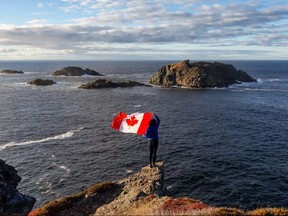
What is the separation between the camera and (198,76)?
154 metres

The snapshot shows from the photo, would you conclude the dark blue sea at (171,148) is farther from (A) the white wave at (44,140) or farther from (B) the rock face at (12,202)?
(B) the rock face at (12,202)

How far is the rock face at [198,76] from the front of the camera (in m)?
152

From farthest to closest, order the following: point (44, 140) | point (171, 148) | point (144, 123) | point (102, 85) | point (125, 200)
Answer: point (102, 85), point (44, 140), point (171, 148), point (144, 123), point (125, 200)

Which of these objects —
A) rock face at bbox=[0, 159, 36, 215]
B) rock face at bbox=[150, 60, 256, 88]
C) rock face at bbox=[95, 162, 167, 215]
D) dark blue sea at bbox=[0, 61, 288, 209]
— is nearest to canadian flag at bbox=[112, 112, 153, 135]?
rock face at bbox=[95, 162, 167, 215]

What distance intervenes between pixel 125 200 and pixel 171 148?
117 feet

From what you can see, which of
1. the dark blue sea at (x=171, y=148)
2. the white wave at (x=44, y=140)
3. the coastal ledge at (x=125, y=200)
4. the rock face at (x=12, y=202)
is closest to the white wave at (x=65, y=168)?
the dark blue sea at (x=171, y=148)

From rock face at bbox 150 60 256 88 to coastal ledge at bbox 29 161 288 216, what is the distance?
12589 cm

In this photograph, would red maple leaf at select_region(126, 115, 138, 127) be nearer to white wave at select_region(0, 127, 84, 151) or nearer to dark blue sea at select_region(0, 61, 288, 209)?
dark blue sea at select_region(0, 61, 288, 209)

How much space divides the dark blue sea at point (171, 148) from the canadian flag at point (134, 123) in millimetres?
15745

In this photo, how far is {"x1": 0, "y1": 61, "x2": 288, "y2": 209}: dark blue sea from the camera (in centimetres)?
4425

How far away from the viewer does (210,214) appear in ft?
53.3

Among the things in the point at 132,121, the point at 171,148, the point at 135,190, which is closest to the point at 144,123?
the point at 132,121

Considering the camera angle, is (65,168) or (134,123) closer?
(134,123)

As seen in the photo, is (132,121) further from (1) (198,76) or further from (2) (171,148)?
(1) (198,76)
